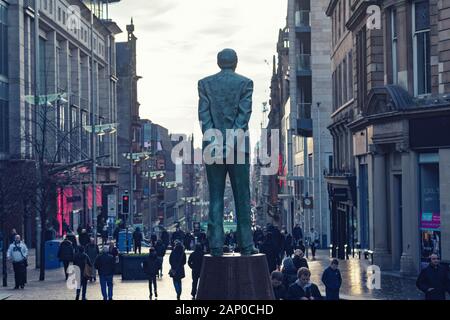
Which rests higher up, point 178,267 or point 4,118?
point 4,118

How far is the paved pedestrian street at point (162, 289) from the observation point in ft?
82.0

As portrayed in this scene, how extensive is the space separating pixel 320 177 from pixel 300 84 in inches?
376

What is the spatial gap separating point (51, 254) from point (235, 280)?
22.3m

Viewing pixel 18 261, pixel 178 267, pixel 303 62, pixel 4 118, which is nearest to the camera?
pixel 178 267

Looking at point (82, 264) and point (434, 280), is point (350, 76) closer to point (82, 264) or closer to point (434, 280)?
point (82, 264)

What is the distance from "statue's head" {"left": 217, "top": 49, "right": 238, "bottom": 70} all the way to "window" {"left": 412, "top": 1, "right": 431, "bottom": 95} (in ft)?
50.1

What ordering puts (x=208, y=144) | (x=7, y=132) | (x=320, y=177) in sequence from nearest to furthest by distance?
(x=208, y=144), (x=7, y=132), (x=320, y=177)

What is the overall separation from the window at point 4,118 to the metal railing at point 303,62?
78.1 ft

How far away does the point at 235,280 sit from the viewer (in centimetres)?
1548

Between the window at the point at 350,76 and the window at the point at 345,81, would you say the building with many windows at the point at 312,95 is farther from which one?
the window at the point at 350,76

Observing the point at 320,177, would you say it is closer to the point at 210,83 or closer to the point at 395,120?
the point at 395,120

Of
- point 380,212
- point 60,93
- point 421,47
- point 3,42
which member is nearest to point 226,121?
point 421,47
